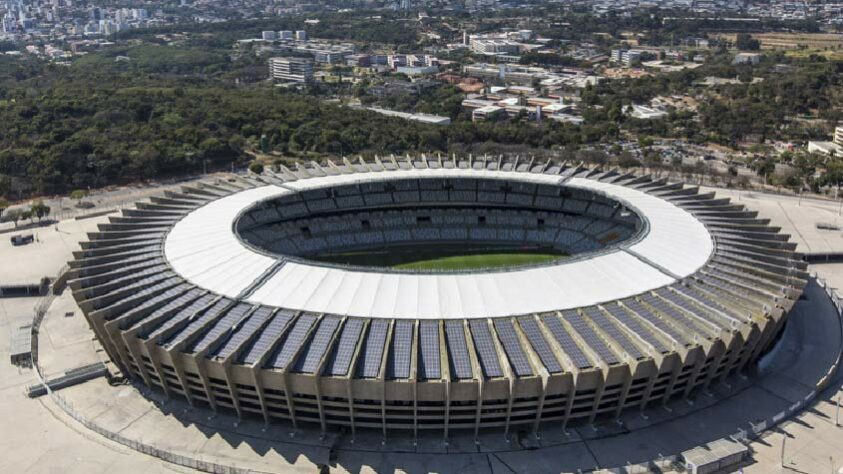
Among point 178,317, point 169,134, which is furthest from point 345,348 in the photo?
point 169,134

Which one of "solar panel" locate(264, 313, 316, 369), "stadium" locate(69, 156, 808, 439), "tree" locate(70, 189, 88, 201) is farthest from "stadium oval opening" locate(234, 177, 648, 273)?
"tree" locate(70, 189, 88, 201)

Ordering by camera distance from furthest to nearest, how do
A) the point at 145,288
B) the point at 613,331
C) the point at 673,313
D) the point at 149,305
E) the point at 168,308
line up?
the point at 145,288, the point at 149,305, the point at 168,308, the point at 673,313, the point at 613,331

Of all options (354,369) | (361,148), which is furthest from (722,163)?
(354,369)

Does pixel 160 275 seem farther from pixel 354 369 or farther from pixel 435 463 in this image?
pixel 435 463

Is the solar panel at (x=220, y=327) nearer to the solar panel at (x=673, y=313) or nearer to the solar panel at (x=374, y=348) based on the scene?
the solar panel at (x=374, y=348)

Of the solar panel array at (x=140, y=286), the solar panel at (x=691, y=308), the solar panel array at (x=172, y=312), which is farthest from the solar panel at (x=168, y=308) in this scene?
the solar panel at (x=691, y=308)

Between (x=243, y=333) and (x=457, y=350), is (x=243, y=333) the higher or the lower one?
the lower one

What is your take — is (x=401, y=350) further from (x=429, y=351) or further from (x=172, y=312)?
(x=172, y=312)
